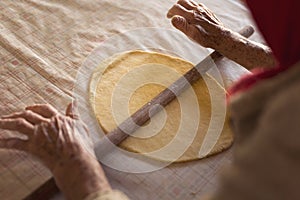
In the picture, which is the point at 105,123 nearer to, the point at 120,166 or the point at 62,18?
the point at 120,166

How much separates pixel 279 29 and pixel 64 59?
76 cm

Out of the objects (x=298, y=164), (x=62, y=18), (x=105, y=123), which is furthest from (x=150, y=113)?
(x=298, y=164)

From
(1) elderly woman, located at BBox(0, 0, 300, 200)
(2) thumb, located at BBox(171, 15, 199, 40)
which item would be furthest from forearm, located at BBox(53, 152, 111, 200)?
(2) thumb, located at BBox(171, 15, 199, 40)

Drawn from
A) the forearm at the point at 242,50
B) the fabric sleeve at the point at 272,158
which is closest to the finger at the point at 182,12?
the forearm at the point at 242,50

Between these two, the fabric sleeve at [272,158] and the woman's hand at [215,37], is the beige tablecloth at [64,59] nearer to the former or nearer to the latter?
the woman's hand at [215,37]

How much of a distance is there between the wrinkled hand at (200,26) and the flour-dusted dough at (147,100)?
9cm

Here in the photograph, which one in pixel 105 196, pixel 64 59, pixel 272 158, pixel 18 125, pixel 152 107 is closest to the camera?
pixel 272 158

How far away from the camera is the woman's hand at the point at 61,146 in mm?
714

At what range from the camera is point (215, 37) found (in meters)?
1.13

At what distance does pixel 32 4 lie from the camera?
1.26 meters

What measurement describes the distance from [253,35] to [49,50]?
2.27 ft

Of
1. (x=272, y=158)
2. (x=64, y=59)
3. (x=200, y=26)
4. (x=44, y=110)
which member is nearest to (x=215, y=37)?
(x=200, y=26)

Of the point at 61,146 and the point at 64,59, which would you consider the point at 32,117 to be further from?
the point at 64,59

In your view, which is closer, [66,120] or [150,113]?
[66,120]
